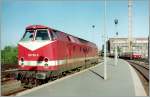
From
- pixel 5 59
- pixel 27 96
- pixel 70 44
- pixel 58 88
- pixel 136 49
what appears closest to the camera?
pixel 27 96

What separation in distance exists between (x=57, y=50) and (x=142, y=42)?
103 m

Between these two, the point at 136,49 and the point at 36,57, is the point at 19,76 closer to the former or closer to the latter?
the point at 36,57

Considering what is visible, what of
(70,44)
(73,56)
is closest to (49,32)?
(70,44)

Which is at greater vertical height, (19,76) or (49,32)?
(49,32)

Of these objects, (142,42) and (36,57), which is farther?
(142,42)

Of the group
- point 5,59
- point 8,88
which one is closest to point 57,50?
point 8,88

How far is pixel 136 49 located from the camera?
83.2 metres

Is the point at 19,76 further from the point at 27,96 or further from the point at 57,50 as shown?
the point at 27,96

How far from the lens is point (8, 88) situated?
16.4 meters

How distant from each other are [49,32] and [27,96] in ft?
23.5

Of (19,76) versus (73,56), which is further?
(73,56)

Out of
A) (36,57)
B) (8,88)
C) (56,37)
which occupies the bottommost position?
(8,88)

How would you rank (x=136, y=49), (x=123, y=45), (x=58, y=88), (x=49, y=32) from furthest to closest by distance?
(x=123, y=45), (x=136, y=49), (x=49, y=32), (x=58, y=88)

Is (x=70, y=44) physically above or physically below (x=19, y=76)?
above
